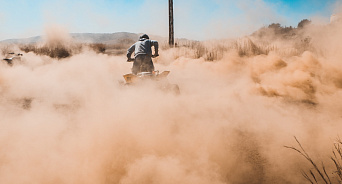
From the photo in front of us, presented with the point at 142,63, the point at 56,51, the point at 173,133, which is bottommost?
the point at 173,133

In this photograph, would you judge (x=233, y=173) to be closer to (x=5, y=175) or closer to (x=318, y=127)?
(x=318, y=127)

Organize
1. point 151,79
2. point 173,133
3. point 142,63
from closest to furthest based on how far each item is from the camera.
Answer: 1. point 173,133
2. point 151,79
3. point 142,63

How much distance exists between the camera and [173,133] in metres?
3.55

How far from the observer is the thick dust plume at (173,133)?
2.74m

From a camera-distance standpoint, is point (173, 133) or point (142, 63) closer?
point (173, 133)

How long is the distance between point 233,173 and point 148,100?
2591 mm

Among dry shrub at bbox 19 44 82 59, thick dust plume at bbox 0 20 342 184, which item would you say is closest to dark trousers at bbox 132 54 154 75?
thick dust plume at bbox 0 20 342 184

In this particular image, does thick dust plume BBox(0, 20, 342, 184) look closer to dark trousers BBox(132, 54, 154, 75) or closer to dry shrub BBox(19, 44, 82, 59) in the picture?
dark trousers BBox(132, 54, 154, 75)

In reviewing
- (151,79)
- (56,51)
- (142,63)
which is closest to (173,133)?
(151,79)

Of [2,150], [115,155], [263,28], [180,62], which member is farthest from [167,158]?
[263,28]

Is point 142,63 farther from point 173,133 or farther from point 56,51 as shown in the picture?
point 56,51

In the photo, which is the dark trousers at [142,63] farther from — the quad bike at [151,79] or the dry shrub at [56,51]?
the dry shrub at [56,51]

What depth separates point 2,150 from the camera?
125 inches

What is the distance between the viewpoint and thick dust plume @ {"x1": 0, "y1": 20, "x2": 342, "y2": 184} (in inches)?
108
